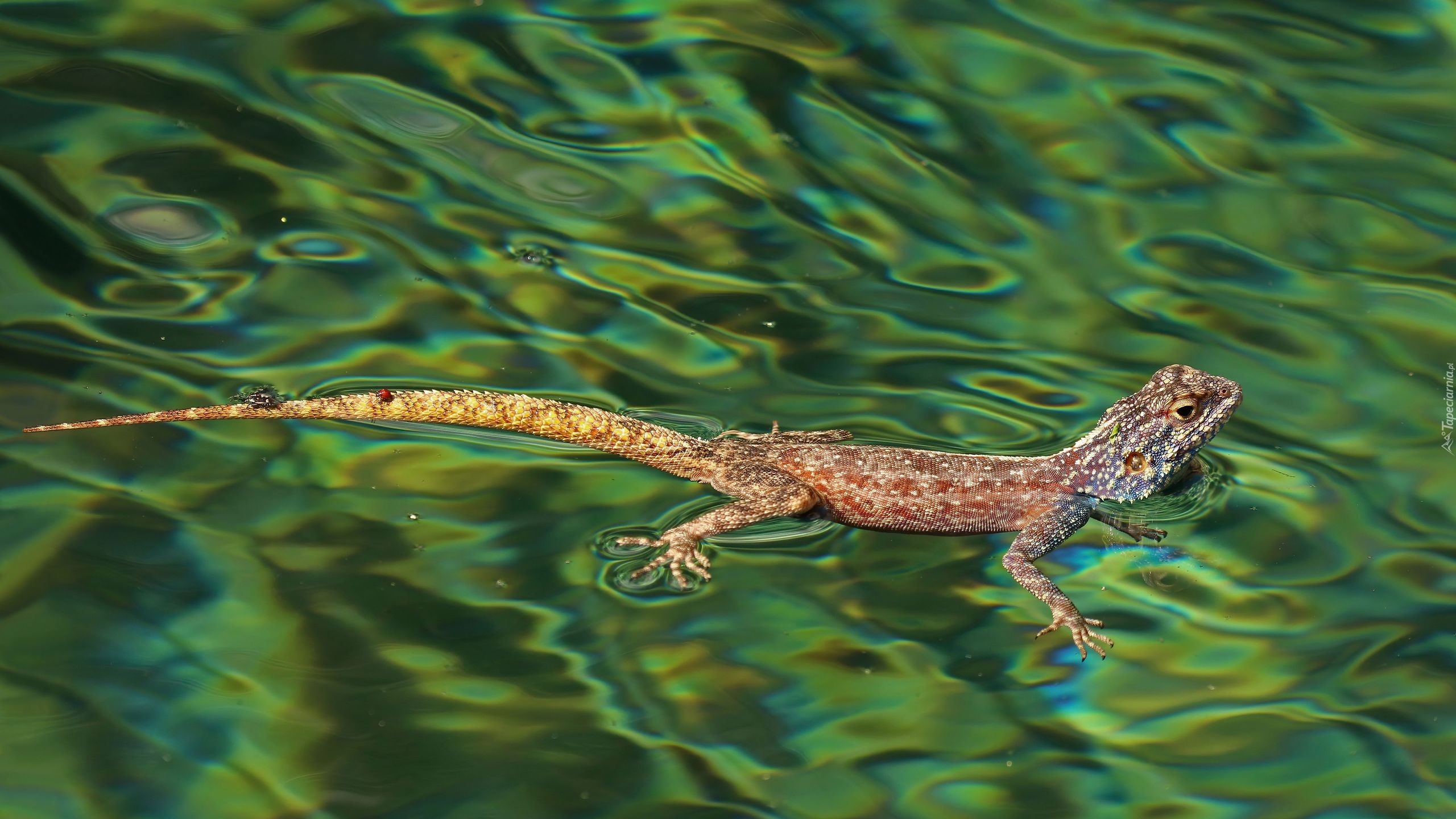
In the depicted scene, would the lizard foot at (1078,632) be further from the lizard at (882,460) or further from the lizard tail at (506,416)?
the lizard tail at (506,416)

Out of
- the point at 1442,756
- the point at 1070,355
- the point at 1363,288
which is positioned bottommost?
the point at 1442,756

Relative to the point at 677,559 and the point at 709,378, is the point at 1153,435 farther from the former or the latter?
the point at 677,559

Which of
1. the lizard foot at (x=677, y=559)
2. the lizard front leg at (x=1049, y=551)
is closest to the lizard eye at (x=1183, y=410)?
the lizard front leg at (x=1049, y=551)

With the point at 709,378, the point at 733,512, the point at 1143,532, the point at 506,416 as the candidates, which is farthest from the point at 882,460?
the point at 506,416

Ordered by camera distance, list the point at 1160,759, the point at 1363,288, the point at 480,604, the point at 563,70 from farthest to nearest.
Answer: the point at 563,70 → the point at 1363,288 → the point at 480,604 → the point at 1160,759

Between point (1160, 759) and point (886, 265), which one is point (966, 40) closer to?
point (886, 265)

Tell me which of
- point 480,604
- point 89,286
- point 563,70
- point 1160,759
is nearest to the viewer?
point 1160,759

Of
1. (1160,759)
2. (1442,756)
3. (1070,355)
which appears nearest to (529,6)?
(1070,355)
